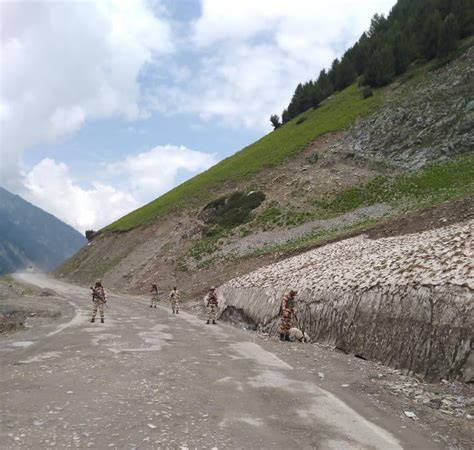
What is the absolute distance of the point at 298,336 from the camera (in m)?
19.7

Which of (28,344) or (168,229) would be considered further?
(168,229)

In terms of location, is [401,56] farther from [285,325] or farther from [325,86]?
[285,325]

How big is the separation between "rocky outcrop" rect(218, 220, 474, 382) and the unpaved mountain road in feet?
8.60

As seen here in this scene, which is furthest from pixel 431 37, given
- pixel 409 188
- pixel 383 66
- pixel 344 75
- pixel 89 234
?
pixel 89 234

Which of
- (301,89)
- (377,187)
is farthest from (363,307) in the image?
(301,89)

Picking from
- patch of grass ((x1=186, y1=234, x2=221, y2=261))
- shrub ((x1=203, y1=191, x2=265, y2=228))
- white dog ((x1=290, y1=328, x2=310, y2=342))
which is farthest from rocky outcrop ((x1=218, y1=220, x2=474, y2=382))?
shrub ((x1=203, y1=191, x2=265, y2=228))

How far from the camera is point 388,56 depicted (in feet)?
267

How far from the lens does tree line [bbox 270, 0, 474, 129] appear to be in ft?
247

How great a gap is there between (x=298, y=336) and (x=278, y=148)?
6709 centimetres

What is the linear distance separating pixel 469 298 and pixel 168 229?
65.5 metres

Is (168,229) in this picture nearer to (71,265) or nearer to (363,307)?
(71,265)

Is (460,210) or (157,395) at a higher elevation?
(460,210)

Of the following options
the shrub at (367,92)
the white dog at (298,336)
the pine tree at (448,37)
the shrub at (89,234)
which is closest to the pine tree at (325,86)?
the shrub at (367,92)

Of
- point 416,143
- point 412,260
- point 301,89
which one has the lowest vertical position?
point 412,260
